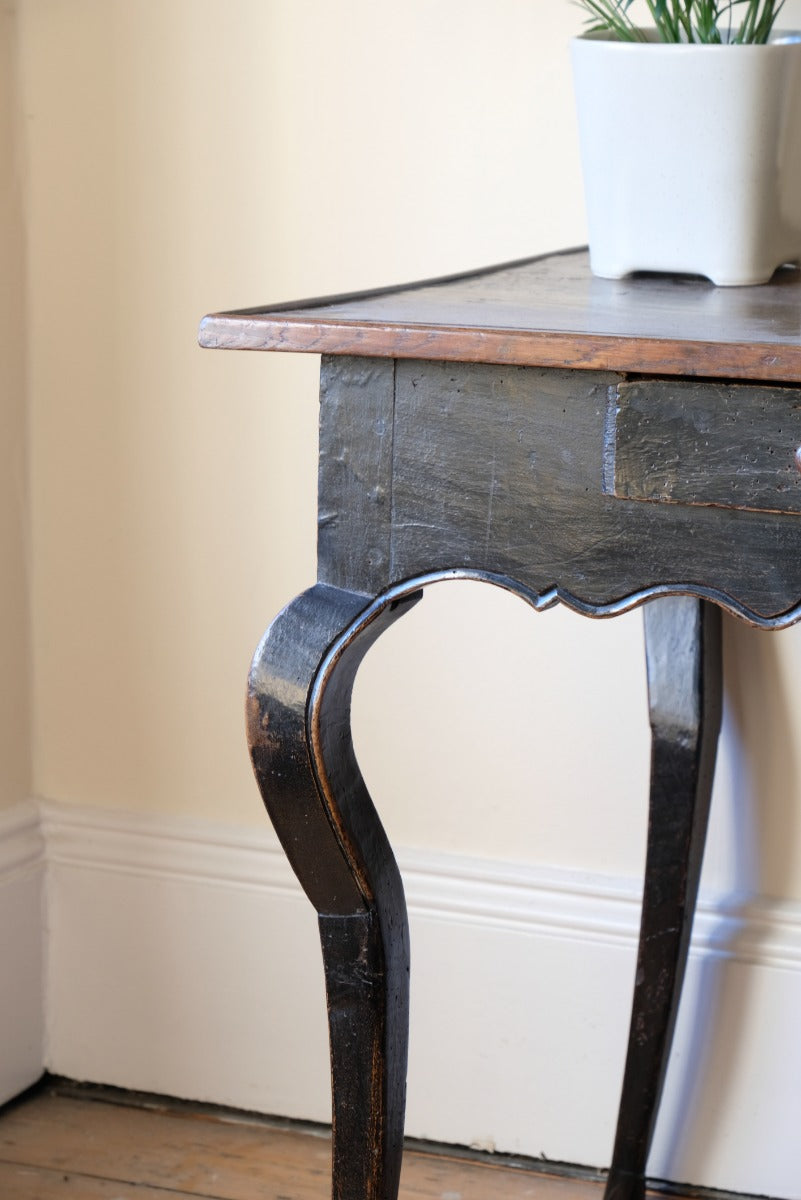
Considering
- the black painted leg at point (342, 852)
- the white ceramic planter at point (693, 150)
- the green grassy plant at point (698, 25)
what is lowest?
the black painted leg at point (342, 852)

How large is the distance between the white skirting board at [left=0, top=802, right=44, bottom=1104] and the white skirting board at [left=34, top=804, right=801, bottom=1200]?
16 millimetres

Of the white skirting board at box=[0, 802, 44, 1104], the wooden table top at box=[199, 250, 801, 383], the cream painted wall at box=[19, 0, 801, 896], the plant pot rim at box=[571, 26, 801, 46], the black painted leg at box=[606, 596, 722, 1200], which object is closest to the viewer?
the wooden table top at box=[199, 250, 801, 383]

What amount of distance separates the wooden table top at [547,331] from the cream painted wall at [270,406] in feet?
1.59

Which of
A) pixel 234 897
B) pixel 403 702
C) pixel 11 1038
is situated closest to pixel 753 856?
pixel 403 702

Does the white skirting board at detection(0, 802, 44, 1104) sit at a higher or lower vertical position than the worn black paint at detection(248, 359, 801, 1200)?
lower

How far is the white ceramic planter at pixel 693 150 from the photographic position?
802 millimetres

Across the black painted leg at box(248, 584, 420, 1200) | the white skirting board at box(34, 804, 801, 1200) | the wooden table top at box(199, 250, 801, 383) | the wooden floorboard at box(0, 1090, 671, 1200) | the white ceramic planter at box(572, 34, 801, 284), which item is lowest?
the wooden floorboard at box(0, 1090, 671, 1200)

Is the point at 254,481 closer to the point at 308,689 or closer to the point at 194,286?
the point at 194,286

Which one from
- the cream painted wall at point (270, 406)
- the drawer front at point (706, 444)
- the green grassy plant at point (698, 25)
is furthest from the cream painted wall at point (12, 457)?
the drawer front at point (706, 444)

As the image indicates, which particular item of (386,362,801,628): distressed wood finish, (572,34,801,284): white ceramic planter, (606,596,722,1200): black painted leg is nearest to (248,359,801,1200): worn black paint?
(386,362,801,628): distressed wood finish

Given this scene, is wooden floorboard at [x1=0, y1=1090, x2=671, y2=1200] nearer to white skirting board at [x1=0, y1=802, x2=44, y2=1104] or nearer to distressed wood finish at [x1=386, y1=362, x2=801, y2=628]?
white skirting board at [x1=0, y1=802, x2=44, y2=1104]

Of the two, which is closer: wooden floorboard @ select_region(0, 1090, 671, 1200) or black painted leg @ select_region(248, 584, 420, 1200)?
black painted leg @ select_region(248, 584, 420, 1200)

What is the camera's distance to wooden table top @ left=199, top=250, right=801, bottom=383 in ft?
1.77

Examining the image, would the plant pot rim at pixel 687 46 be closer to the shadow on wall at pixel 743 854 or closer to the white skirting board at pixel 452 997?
the shadow on wall at pixel 743 854
